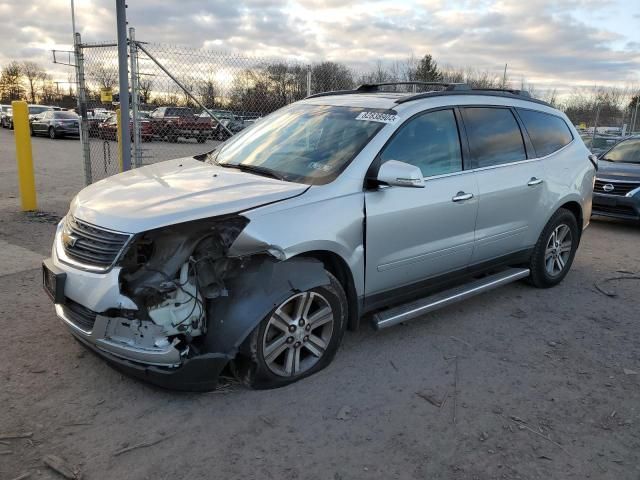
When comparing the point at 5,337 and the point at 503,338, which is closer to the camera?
the point at 5,337


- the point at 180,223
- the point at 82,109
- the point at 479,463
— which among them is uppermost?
the point at 82,109

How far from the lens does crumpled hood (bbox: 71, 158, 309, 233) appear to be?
9.89 ft

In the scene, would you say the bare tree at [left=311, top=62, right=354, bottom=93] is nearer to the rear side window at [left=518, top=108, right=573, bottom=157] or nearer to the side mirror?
the rear side window at [left=518, top=108, right=573, bottom=157]

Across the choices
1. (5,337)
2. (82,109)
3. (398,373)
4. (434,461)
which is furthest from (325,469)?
(82,109)

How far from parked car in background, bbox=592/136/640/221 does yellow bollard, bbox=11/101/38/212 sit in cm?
889

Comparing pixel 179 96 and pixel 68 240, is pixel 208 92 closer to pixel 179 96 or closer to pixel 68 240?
pixel 179 96

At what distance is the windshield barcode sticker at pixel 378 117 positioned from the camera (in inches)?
152

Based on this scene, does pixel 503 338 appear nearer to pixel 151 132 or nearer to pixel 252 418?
pixel 252 418

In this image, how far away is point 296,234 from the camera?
10.5 feet

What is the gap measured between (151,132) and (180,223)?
316 inches

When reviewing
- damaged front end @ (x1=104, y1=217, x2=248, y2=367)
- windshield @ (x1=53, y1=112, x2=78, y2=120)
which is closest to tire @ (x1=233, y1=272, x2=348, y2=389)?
damaged front end @ (x1=104, y1=217, x2=248, y2=367)

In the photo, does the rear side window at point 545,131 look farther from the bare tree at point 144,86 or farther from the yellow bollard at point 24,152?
the yellow bollard at point 24,152

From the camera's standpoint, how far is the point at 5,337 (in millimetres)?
3889

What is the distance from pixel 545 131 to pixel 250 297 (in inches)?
144
